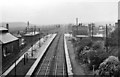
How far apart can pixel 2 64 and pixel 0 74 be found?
300cm

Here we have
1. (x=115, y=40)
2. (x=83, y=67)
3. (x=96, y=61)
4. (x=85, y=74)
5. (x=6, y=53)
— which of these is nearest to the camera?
(x=85, y=74)

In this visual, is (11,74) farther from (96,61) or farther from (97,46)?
(97,46)

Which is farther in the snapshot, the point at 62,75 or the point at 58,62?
the point at 58,62

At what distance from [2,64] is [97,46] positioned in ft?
40.8

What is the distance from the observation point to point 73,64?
20.6 metres

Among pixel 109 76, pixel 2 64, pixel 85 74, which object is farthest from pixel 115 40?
pixel 2 64

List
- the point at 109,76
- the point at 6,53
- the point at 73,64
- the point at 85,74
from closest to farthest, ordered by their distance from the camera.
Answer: the point at 109,76 < the point at 85,74 < the point at 73,64 < the point at 6,53

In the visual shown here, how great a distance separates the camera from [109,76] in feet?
44.6

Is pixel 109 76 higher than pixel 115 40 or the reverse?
the reverse

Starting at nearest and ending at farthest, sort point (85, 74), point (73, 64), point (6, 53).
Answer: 1. point (85, 74)
2. point (73, 64)
3. point (6, 53)

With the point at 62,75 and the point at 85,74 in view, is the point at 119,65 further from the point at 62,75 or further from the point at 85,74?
the point at 62,75

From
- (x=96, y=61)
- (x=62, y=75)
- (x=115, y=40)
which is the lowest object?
(x=62, y=75)

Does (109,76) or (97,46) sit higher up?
(97,46)

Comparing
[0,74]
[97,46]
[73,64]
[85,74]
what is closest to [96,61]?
[85,74]
